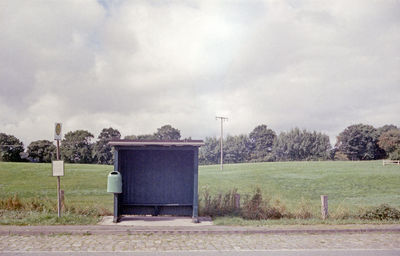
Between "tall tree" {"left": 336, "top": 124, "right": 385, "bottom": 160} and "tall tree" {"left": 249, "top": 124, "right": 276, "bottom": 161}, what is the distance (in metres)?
22.1

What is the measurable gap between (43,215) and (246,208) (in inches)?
266

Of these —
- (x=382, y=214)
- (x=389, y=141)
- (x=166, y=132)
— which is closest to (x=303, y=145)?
(x=389, y=141)

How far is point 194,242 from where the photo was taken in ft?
31.1

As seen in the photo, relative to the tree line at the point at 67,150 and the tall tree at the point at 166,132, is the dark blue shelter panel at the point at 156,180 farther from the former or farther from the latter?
the tall tree at the point at 166,132

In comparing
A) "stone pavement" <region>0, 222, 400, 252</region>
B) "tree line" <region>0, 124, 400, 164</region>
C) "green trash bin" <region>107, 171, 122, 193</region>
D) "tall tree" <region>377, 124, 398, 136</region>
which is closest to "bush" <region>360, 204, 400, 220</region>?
"stone pavement" <region>0, 222, 400, 252</region>

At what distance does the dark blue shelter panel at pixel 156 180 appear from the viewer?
43.8ft

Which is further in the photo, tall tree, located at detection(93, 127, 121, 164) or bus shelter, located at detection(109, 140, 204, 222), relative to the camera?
tall tree, located at detection(93, 127, 121, 164)

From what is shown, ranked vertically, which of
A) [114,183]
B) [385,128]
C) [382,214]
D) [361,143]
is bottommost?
[382,214]

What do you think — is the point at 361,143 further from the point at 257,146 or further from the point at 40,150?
the point at 40,150

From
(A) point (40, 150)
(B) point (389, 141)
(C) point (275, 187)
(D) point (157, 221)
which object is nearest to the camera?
(D) point (157, 221)

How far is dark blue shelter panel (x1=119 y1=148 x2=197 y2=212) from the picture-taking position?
13336 millimetres

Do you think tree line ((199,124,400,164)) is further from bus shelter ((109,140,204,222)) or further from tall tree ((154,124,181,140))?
bus shelter ((109,140,204,222))

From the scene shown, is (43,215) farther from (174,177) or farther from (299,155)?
(299,155)

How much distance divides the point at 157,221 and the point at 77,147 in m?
87.1
